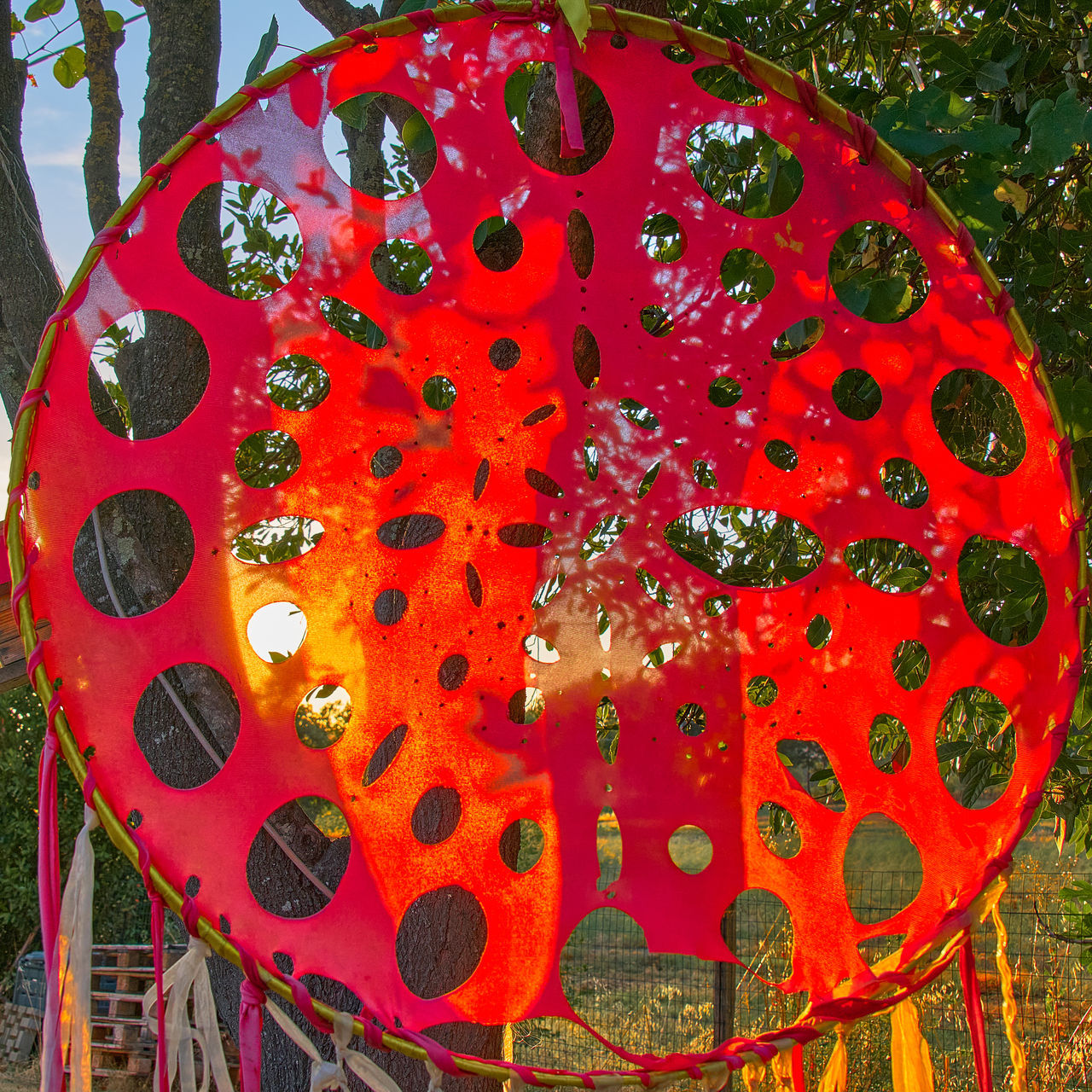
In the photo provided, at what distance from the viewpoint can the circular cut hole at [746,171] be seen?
1.08 meters

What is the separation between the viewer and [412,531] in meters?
1.31

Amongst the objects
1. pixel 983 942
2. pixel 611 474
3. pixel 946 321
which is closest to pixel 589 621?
pixel 611 474

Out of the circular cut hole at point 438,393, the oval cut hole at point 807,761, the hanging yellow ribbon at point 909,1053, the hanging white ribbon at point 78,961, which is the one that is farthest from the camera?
the oval cut hole at point 807,761

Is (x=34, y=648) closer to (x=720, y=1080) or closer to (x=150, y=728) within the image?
(x=150, y=728)

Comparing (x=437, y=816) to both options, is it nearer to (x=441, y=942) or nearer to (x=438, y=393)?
(x=441, y=942)

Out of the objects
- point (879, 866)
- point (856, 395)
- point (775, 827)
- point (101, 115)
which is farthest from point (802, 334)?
point (879, 866)

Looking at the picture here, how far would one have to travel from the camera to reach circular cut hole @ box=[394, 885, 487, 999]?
1235mm

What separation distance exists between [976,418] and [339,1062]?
→ 1031 mm

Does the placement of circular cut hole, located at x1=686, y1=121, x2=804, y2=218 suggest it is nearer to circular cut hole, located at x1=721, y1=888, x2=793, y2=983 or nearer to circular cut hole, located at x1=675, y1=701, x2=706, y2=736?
circular cut hole, located at x1=675, y1=701, x2=706, y2=736

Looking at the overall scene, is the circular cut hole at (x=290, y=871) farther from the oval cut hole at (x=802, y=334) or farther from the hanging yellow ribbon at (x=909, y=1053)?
the oval cut hole at (x=802, y=334)

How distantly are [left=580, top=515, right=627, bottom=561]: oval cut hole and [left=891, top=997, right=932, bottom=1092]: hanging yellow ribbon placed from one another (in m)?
0.58

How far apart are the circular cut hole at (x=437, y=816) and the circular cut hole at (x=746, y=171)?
2.59ft

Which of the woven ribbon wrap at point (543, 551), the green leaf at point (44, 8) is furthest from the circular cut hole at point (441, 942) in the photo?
the green leaf at point (44, 8)

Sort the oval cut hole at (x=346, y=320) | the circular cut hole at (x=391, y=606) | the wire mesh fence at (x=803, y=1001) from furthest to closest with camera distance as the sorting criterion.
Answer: the wire mesh fence at (x=803, y=1001) < the oval cut hole at (x=346, y=320) < the circular cut hole at (x=391, y=606)
